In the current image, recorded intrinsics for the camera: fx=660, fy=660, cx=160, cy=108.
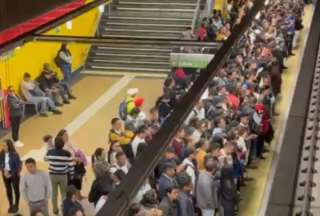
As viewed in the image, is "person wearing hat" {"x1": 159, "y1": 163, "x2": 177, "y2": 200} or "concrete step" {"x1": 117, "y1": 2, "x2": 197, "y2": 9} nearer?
"person wearing hat" {"x1": 159, "y1": 163, "x2": 177, "y2": 200}

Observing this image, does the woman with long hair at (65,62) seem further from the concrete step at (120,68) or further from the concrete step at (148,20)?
the concrete step at (148,20)

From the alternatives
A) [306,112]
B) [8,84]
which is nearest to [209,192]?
[306,112]

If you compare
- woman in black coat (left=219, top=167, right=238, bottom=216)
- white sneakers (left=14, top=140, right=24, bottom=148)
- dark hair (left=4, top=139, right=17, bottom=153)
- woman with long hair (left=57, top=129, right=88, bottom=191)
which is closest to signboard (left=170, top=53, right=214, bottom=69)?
woman with long hair (left=57, top=129, right=88, bottom=191)

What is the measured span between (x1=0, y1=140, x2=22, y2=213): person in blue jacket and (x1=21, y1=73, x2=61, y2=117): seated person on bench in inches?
236

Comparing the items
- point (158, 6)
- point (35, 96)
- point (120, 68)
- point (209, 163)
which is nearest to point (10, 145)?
point (209, 163)

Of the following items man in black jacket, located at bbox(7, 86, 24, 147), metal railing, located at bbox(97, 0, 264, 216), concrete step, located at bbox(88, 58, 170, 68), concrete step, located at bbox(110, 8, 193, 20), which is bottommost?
man in black jacket, located at bbox(7, 86, 24, 147)

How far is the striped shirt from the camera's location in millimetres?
10797

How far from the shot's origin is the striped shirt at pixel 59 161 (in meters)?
10.8

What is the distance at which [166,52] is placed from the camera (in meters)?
23.1

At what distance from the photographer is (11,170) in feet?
37.9

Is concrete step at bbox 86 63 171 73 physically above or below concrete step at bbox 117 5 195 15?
below

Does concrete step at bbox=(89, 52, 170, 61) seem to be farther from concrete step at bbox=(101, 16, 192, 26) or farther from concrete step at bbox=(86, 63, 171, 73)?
concrete step at bbox=(101, 16, 192, 26)

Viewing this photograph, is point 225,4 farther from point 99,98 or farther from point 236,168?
point 236,168

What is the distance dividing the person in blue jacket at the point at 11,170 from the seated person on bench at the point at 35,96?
5.98m
